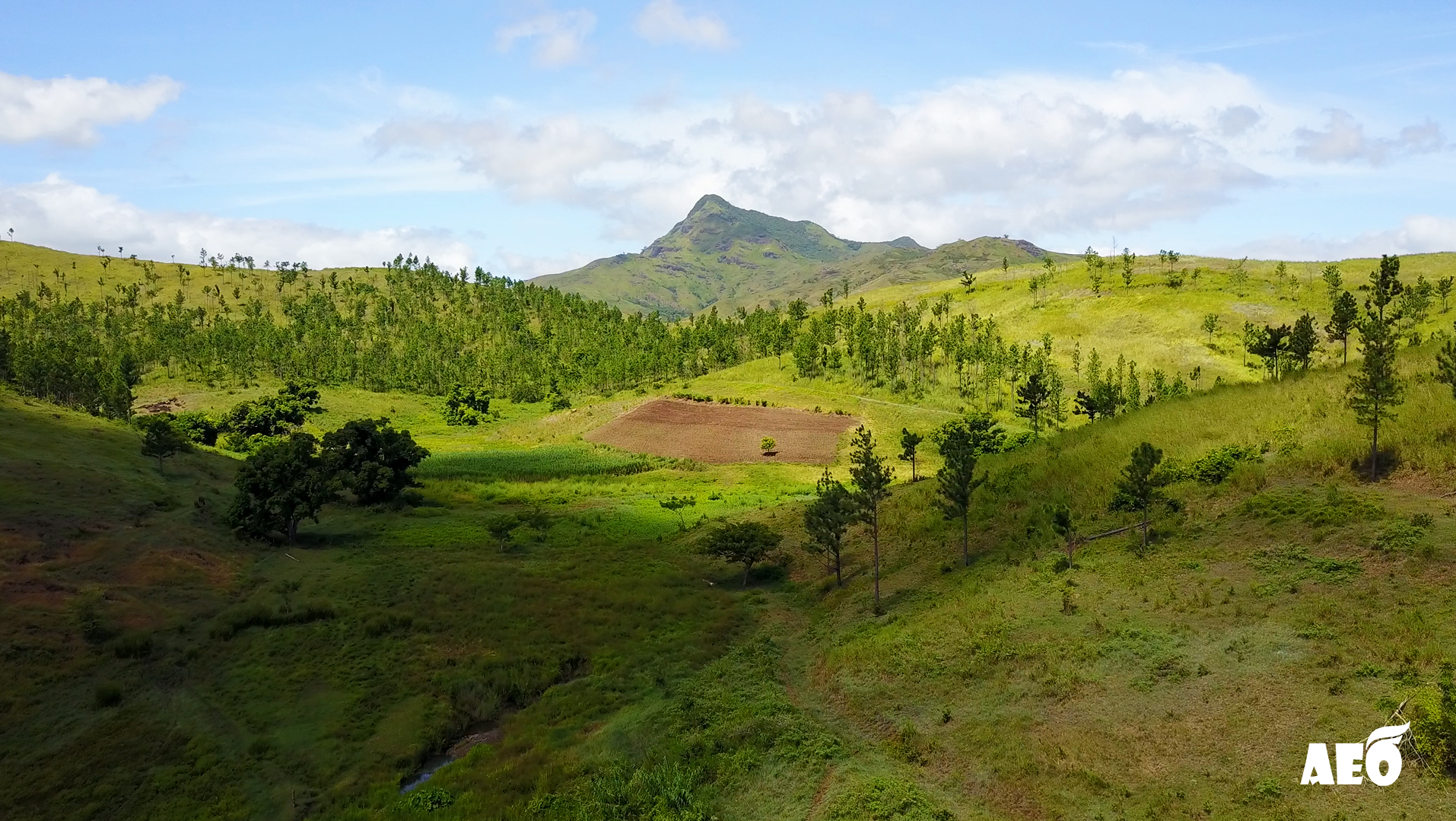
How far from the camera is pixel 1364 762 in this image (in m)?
20.5

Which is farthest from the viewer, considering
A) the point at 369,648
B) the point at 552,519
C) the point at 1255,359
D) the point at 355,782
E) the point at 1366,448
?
the point at 1255,359

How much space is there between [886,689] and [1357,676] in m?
16.4

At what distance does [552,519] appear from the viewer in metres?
77.8

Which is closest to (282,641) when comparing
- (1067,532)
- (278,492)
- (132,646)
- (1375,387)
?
(132,646)

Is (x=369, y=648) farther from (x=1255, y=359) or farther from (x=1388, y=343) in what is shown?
(x=1255, y=359)

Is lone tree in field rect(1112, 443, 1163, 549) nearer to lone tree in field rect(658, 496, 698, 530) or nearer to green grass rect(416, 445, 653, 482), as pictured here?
lone tree in field rect(658, 496, 698, 530)

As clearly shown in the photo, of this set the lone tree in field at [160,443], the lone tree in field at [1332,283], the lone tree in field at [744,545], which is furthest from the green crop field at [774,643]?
the lone tree in field at [1332,283]

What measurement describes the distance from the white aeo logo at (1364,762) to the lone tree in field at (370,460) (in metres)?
83.2

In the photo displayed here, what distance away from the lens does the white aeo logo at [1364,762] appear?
792 inches

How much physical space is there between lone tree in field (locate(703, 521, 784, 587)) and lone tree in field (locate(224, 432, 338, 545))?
37.0 metres

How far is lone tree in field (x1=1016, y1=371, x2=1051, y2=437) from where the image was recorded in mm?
100000

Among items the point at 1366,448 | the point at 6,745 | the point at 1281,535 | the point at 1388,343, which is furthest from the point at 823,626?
the point at 6,745

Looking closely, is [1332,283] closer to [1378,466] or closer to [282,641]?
[1378,466]

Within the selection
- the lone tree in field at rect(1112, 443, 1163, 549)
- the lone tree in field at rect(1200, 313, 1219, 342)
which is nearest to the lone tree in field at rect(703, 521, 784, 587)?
the lone tree in field at rect(1112, 443, 1163, 549)
